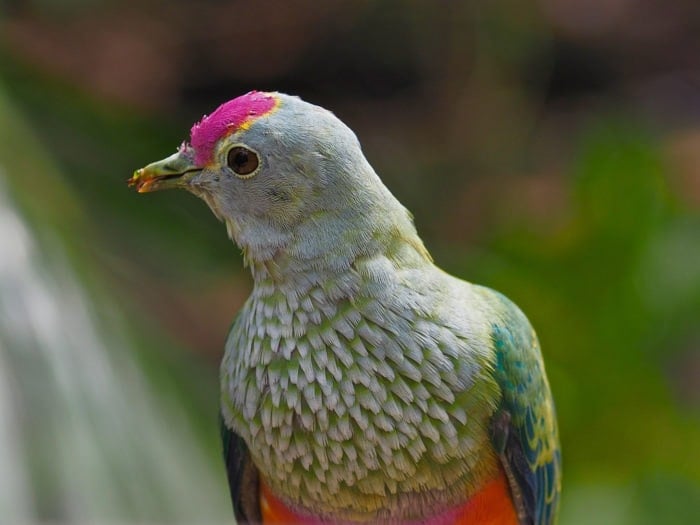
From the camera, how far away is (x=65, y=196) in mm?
3432

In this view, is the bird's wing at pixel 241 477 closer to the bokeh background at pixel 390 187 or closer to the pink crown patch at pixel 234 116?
the bokeh background at pixel 390 187

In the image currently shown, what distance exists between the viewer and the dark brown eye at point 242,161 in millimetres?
2047

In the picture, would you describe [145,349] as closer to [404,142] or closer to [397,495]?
[397,495]

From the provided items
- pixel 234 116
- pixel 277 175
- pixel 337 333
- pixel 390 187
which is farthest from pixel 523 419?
pixel 390 187

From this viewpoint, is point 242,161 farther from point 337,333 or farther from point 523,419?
point 523,419

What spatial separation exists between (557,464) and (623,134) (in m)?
2.26

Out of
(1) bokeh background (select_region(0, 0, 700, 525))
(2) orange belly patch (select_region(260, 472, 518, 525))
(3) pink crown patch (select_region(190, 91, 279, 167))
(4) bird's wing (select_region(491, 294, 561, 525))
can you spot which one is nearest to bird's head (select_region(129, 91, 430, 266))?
(3) pink crown patch (select_region(190, 91, 279, 167))

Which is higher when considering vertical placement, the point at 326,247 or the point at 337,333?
the point at 326,247

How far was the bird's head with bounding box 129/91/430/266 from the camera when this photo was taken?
2027mm

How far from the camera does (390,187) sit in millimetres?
4910

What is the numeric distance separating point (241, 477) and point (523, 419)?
0.70 m

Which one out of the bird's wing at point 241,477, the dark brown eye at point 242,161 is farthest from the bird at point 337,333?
the bird's wing at point 241,477

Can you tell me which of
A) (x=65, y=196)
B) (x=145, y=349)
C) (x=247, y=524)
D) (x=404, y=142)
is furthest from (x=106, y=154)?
(x=404, y=142)

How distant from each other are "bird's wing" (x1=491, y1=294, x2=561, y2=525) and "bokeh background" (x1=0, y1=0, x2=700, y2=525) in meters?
1.08
